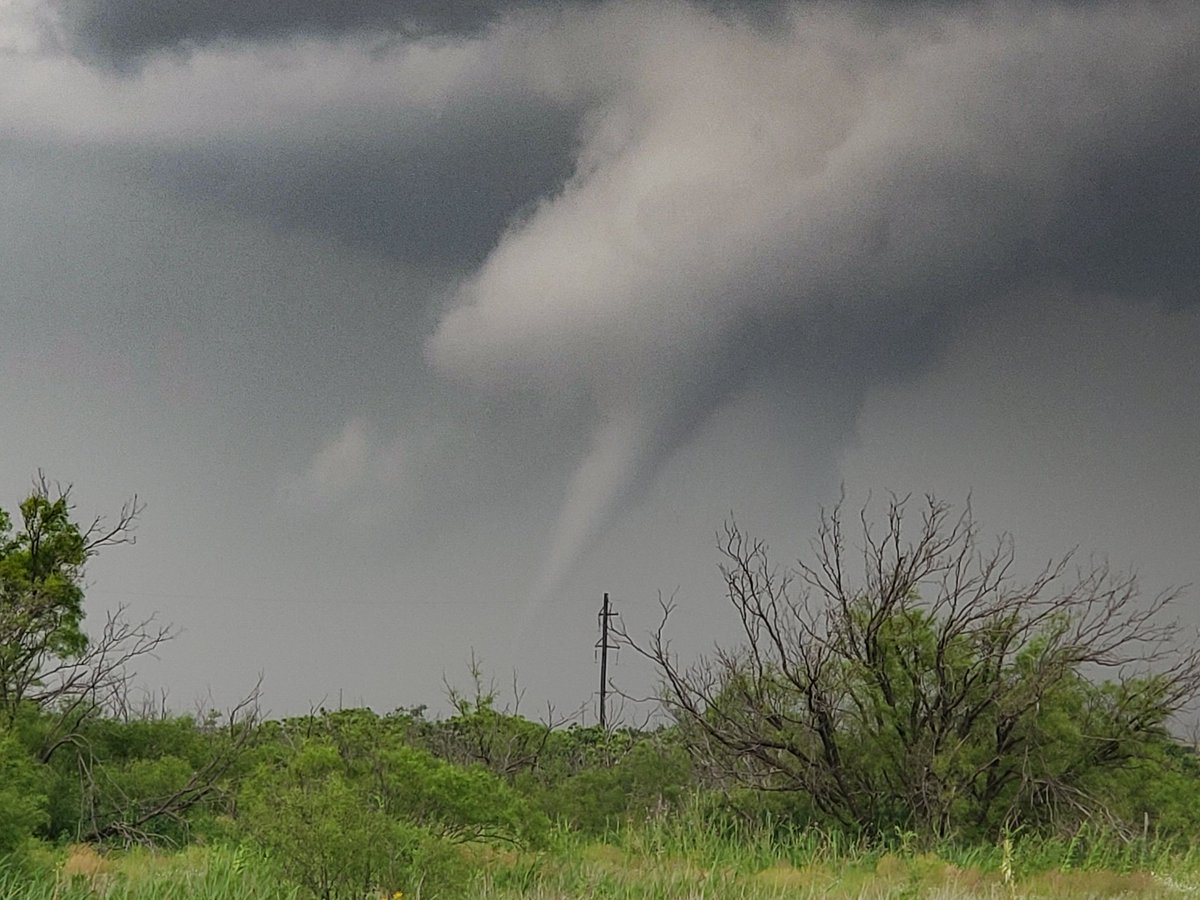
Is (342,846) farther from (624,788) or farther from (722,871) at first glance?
(624,788)

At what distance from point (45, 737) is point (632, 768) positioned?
10.2m

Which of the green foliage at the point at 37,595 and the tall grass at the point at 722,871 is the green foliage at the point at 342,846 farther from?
the green foliage at the point at 37,595

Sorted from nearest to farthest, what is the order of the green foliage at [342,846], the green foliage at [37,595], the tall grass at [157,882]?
the tall grass at [157,882] → the green foliage at [342,846] → the green foliage at [37,595]

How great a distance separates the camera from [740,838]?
53.7 ft

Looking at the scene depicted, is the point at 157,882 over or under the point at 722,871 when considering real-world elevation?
under

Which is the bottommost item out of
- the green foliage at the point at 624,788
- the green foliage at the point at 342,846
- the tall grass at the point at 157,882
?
the tall grass at the point at 157,882

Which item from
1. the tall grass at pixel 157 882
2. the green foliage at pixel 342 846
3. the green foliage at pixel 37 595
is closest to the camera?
the tall grass at pixel 157 882

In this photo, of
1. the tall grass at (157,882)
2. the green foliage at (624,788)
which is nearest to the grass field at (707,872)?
the tall grass at (157,882)

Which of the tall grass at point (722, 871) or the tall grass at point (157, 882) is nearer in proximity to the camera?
the tall grass at point (157, 882)

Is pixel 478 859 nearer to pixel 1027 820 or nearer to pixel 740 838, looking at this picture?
pixel 740 838

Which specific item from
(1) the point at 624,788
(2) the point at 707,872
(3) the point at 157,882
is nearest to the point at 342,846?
(3) the point at 157,882

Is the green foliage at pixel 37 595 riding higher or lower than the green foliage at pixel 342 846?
higher

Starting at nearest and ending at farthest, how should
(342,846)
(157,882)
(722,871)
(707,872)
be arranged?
(157,882) → (342,846) → (707,872) → (722,871)

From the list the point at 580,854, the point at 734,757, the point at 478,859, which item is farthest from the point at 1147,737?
the point at 478,859
